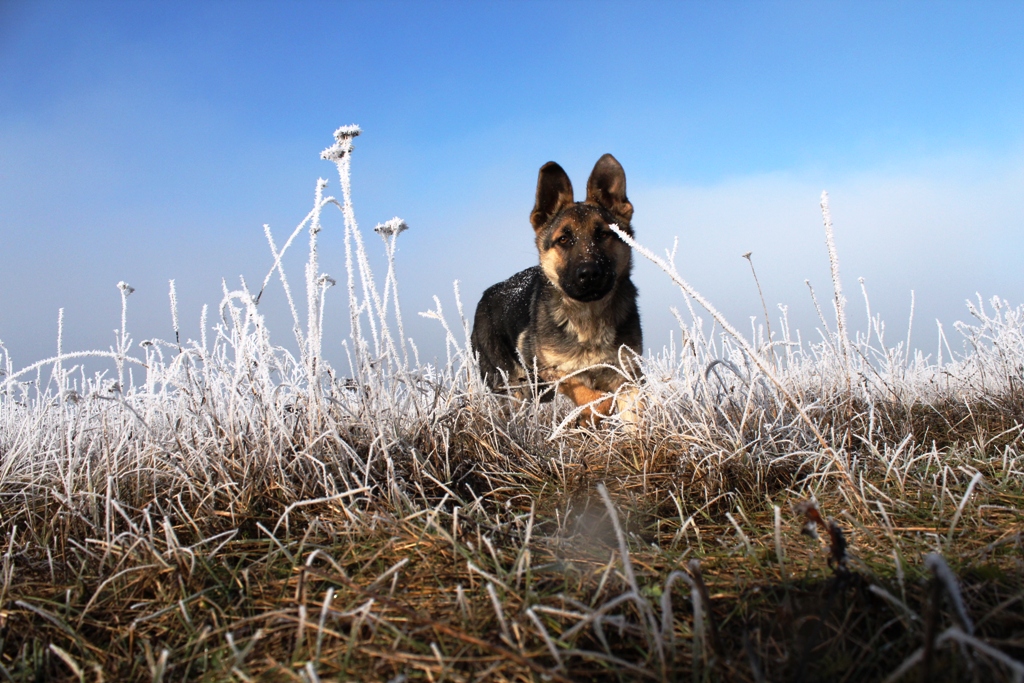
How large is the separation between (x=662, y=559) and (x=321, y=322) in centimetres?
185

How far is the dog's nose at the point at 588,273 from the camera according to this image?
4.62 metres

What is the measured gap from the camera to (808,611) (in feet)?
5.07

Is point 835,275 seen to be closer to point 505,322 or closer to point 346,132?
point 346,132

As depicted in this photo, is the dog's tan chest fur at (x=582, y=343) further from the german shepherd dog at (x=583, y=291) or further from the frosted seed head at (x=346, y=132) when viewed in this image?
the frosted seed head at (x=346, y=132)

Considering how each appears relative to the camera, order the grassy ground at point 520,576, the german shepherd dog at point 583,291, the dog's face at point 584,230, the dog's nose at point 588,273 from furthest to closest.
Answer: the german shepherd dog at point 583,291 < the dog's face at point 584,230 < the dog's nose at point 588,273 < the grassy ground at point 520,576

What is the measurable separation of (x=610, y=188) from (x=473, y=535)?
3846 millimetres

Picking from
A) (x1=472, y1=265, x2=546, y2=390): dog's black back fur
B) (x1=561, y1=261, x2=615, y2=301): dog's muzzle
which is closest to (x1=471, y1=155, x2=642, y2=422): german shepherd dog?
(x1=561, y1=261, x2=615, y2=301): dog's muzzle

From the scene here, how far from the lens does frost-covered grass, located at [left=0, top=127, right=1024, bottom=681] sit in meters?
1.46

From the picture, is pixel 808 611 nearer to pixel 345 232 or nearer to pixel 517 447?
pixel 517 447

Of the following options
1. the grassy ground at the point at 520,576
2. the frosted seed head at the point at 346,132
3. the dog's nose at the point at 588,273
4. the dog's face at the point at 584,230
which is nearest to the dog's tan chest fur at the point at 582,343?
the dog's face at the point at 584,230

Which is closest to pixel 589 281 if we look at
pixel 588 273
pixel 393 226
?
pixel 588 273

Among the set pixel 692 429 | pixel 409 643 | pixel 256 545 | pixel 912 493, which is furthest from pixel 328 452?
pixel 912 493

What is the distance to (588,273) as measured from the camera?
182 inches

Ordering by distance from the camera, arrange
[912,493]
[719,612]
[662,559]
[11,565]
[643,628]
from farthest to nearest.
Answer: [912,493] → [11,565] → [662,559] → [719,612] → [643,628]
